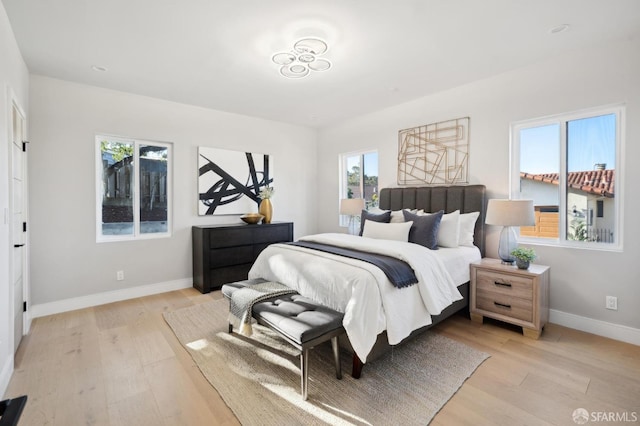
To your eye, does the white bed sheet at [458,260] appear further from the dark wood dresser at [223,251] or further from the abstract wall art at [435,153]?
the dark wood dresser at [223,251]

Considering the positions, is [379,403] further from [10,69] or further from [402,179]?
[10,69]

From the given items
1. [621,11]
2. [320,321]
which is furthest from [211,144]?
[621,11]

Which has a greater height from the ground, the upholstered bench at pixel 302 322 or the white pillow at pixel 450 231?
the white pillow at pixel 450 231

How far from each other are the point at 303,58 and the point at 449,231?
227 cm

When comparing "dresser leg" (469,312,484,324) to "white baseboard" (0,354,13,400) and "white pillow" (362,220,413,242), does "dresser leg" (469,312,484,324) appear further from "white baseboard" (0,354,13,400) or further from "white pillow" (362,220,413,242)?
"white baseboard" (0,354,13,400)

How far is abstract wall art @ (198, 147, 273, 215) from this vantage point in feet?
14.4

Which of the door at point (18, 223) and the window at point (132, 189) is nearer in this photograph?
the door at point (18, 223)

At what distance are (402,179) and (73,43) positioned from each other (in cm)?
379

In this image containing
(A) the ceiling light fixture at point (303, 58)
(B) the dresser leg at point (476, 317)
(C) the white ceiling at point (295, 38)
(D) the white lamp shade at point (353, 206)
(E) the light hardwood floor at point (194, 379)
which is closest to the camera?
(E) the light hardwood floor at point (194, 379)

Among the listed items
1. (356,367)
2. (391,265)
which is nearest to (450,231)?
(391,265)

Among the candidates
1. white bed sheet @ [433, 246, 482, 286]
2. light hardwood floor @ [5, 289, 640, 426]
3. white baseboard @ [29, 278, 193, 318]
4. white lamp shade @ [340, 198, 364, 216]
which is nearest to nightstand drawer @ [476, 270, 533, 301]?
white bed sheet @ [433, 246, 482, 286]

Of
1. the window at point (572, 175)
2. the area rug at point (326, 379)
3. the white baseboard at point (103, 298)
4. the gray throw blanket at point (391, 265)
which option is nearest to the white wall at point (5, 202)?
the area rug at point (326, 379)

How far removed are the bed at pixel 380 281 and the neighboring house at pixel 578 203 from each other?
491mm

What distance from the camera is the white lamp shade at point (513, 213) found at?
2773mm
